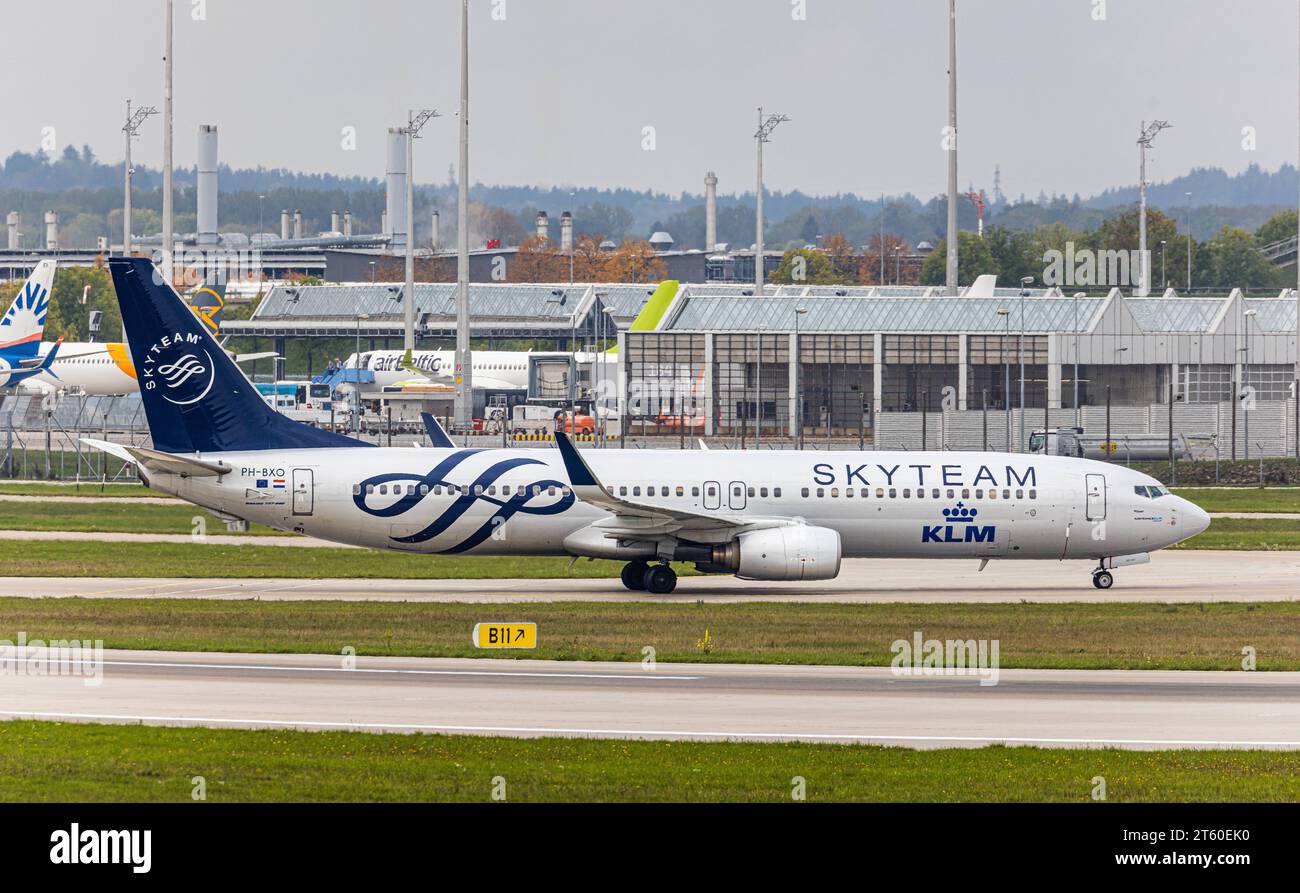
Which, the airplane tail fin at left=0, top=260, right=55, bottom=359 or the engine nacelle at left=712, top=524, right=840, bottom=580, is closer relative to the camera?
the engine nacelle at left=712, top=524, right=840, bottom=580

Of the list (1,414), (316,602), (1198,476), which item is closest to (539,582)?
(316,602)

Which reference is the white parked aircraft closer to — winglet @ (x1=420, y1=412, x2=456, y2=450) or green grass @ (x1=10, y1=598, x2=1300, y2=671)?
winglet @ (x1=420, y1=412, x2=456, y2=450)

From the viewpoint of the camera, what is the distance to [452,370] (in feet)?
409

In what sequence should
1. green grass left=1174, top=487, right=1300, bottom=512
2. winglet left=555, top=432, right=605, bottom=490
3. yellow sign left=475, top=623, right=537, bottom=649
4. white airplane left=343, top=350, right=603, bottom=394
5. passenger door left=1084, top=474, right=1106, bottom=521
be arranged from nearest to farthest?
yellow sign left=475, top=623, right=537, bottom=649, winglet left=555, top=432, right=605, bottom=490, passenger door left=1084, top=474, right=1106, bottom=521, green grass left=1174, top=487, right=1300, bottom=512, white airplane left=343, top=350, right=603, bottom=394

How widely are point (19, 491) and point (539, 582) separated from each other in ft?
102

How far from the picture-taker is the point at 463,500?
131 ft

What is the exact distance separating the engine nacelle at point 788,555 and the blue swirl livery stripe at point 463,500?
4310 millimetres

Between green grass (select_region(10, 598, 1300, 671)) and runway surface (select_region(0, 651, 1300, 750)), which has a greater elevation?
green grass (select_region(10, 598, 1300, 671))

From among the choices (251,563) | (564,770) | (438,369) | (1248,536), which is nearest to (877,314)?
(438,369)

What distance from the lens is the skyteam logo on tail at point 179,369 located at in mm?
39000

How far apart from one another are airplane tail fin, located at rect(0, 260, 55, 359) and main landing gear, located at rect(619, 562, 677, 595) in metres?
54.0

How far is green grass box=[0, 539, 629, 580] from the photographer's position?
4278cm

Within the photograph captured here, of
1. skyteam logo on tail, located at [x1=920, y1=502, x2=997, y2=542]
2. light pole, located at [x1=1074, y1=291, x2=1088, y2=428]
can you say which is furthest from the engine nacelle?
light pole, located at [x1=1074, y1=291, x2=1088, y2=428]
